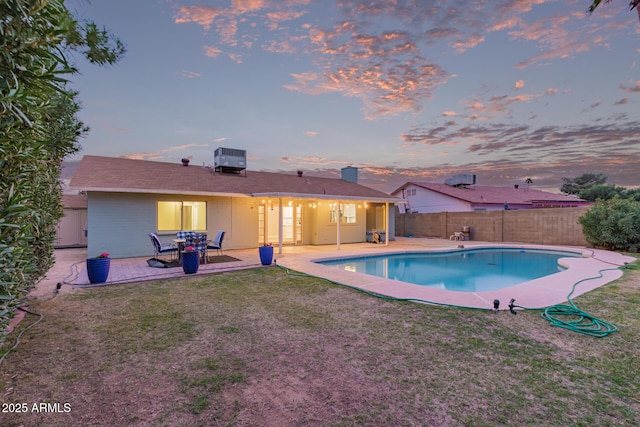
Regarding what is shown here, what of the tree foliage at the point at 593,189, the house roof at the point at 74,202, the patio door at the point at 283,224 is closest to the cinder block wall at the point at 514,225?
the patio door at the point at 283,224

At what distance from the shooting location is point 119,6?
24.3 feet

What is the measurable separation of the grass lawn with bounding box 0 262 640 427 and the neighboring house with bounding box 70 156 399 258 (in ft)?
21.2

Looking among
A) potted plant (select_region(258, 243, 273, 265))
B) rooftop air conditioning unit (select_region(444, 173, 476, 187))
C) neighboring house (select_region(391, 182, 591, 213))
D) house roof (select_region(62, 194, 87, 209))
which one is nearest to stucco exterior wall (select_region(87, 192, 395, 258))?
potted plant (select_region(258, 243, 273, 265))

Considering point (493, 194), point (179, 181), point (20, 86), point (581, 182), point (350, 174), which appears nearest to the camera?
point (20, 86)

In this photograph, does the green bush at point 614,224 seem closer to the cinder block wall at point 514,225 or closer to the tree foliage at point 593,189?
the cinder block wall at point 514,225

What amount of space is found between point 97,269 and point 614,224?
62.5 ft

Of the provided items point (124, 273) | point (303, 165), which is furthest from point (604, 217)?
point (124, 273)

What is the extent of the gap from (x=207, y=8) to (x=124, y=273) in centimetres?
801

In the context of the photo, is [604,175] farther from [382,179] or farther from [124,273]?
[124,273]

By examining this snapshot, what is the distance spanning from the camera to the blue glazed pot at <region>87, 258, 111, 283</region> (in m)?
6.85

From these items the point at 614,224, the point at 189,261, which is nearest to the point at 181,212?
the point at 189,261

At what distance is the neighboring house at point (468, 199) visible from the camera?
24.9m

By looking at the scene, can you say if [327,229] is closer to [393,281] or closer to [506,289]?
[393,281]

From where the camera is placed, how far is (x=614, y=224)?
505 inches
